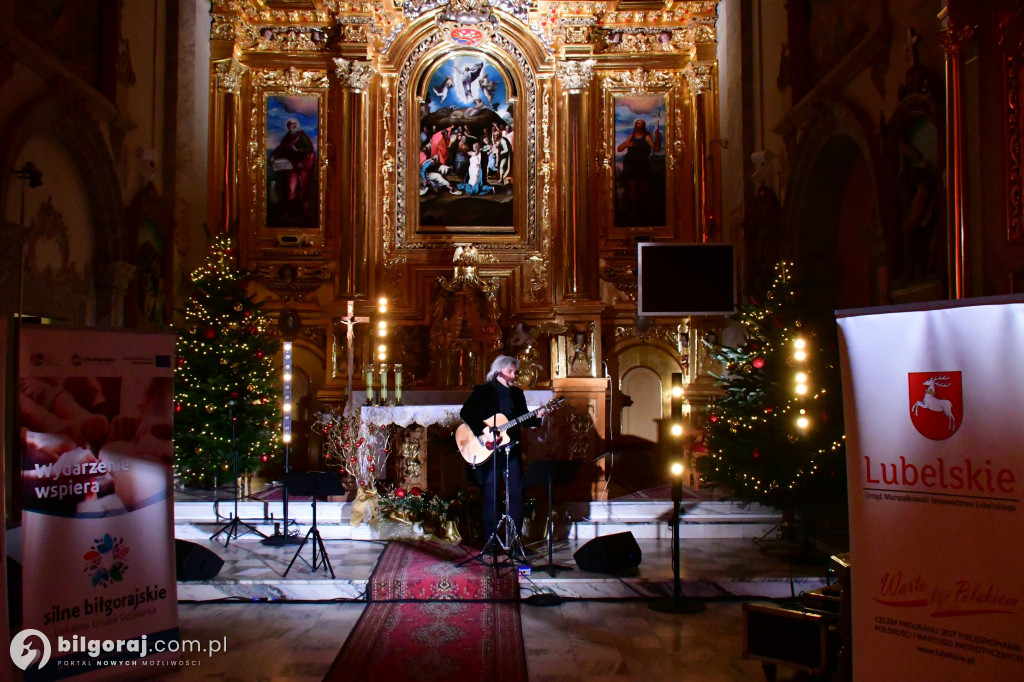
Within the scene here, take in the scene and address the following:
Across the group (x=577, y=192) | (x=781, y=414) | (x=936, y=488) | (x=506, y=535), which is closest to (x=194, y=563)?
(x=506, y=535)

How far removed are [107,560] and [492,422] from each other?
3.53m

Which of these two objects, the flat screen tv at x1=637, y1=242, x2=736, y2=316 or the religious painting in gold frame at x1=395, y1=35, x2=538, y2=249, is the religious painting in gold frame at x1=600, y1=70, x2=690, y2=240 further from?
the flat screen tv at x1=637, y1=242, x2=736, y2=316

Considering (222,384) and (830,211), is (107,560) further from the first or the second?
(830,211)

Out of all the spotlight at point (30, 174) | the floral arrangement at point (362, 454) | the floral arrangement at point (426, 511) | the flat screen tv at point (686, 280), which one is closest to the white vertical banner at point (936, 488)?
the floral arrangement at point (426, 511)

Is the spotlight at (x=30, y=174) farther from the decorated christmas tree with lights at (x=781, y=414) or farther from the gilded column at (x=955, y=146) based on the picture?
the gilded column at (x=955, y=146)

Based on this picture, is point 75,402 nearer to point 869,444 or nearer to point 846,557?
point 869,444

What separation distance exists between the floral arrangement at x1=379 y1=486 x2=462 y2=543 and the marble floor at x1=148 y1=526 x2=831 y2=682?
1.56 ft

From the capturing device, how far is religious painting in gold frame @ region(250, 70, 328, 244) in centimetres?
1255

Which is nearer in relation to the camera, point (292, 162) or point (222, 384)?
point (222, 384)

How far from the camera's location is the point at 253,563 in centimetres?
725

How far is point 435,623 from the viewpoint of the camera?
19.7 ft

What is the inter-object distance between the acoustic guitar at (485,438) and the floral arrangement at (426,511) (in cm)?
107

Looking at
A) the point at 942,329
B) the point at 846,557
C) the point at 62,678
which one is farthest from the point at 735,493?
the point at 62,678

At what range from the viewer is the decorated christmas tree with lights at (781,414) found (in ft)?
Answer: 25.0
